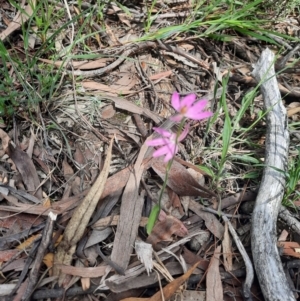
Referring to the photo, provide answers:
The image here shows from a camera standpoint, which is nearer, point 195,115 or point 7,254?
point 195,115

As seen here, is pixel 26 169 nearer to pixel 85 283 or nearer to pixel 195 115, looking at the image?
pixel 85 283

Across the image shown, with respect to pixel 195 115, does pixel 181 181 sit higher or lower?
lower

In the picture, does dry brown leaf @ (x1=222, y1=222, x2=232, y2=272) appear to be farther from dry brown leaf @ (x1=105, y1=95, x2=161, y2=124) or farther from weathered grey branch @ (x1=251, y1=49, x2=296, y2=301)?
dry brown leaf @ (x1=105, y1=95, x2=161, y2=124)

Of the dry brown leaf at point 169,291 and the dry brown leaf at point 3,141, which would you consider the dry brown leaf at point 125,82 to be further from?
the dry brown leaf at point 169,291

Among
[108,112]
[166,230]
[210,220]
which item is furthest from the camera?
[108,112]

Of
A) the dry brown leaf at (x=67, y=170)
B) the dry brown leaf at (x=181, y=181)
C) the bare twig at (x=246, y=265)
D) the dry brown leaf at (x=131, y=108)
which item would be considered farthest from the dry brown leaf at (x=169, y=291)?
the dry brown leaf at (x=131, y=108)

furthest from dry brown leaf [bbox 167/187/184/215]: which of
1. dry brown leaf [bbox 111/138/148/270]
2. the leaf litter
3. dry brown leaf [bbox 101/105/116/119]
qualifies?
dry brown leaf [bbox 101/105/116/119]

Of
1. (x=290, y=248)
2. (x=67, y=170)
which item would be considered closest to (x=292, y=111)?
(x=290, y=248)
